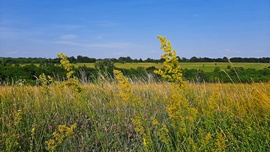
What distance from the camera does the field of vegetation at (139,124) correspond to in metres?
3.12

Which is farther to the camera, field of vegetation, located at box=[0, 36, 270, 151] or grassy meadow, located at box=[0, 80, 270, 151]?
grassy meadow, located at box=[0, 80, 270, 151]

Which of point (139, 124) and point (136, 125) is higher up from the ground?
point (139, 124)

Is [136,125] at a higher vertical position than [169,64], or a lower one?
lower

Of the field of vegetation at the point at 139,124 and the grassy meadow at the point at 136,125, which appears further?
the grassy meadow at the point at 136,125

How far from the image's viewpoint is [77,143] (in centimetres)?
438

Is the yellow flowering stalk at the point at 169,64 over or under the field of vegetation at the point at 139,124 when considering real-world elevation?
over

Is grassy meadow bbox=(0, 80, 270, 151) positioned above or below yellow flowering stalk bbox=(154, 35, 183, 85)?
below

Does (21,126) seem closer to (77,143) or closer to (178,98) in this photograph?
(77,143)

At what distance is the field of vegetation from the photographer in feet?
10.3

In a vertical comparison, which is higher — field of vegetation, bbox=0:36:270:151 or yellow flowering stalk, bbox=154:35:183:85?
yellow flowering stalk, bbox=154:35:183:85

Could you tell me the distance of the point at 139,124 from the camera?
308cm

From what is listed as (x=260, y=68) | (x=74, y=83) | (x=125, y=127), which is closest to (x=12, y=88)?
(x=74, y=83)

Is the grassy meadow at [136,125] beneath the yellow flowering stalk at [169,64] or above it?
beneath

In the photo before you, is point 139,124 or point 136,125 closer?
point 139,124
